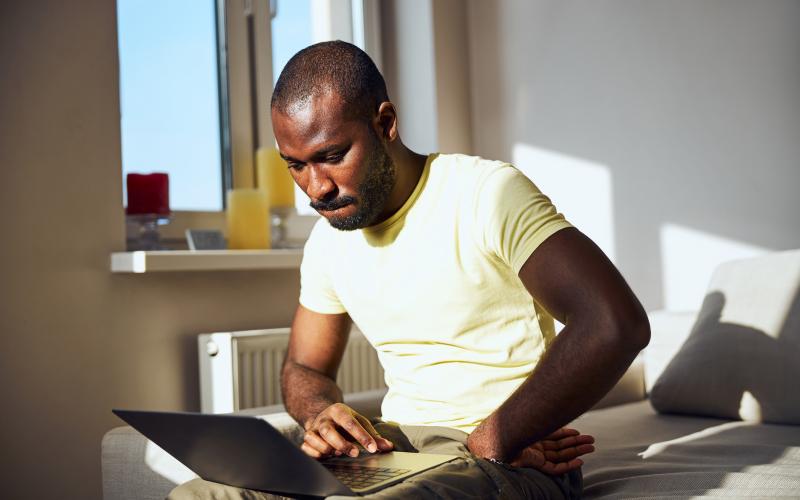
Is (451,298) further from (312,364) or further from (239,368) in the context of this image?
(239,368)

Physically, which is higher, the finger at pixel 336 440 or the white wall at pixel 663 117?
the white wall at pixel 663 117

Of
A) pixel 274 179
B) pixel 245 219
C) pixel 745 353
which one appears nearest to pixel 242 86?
pixel 274 179

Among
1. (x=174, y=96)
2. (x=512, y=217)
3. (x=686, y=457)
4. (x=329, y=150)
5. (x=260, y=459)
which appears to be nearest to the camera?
(x=260, y=459)

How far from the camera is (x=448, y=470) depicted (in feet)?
3.74

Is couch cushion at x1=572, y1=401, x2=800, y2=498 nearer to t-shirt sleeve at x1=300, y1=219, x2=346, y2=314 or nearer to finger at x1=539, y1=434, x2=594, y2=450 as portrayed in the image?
finger at x1=539, y1=434, x2=594, y2=450

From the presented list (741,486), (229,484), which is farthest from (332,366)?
(741,486)

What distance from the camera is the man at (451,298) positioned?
120 cm

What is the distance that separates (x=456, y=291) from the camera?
137 centimetres

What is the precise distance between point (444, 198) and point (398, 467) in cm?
47

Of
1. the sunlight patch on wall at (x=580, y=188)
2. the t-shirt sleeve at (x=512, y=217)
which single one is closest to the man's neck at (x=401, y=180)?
the t-shirt sleeve at (x=512, y=217)

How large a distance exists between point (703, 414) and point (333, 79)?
3.85ft

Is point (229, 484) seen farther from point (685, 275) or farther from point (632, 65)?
point (632, 65)

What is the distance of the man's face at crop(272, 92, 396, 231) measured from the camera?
1399 millimetres

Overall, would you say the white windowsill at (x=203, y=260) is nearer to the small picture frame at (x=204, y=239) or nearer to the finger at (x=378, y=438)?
the small picture frame at (x=204, y=239)
